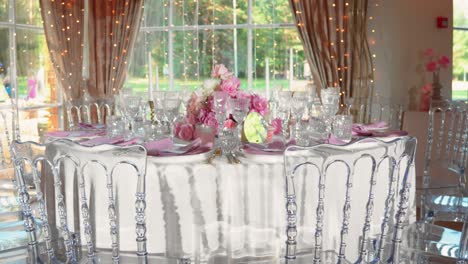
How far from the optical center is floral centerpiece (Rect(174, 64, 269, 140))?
2.91m

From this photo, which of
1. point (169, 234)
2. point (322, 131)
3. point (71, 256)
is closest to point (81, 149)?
point (71, 256)

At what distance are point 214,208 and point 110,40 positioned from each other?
4436 millimetres

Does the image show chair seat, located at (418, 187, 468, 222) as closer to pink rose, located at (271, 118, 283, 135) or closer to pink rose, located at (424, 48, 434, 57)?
pink rose, located at (271, 118, 283, 135)

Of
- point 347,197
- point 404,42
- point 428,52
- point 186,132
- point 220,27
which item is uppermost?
point 220,27

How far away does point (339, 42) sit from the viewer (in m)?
5.97

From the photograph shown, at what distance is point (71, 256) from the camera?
215 centimetres

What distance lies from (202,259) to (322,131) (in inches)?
41.8

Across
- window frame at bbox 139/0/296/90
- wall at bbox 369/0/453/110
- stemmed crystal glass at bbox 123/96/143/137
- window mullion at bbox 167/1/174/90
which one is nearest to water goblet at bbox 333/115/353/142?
stemmed crystal glass at bbox 123/96/143/137

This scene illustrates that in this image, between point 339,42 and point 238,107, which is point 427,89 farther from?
point 238,107

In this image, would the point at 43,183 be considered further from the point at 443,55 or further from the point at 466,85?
the point at 466,85

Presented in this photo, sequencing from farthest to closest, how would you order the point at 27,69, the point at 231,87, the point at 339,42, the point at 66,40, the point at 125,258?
the point at 66,40, the point at 339,42, the point at 27,69, the point at 231,87, the point at 125,258

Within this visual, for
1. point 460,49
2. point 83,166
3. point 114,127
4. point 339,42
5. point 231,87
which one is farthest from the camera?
point 460,49

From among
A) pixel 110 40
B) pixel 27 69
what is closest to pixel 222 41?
pixel 110 40

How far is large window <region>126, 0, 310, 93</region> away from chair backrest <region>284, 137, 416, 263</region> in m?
3.77
